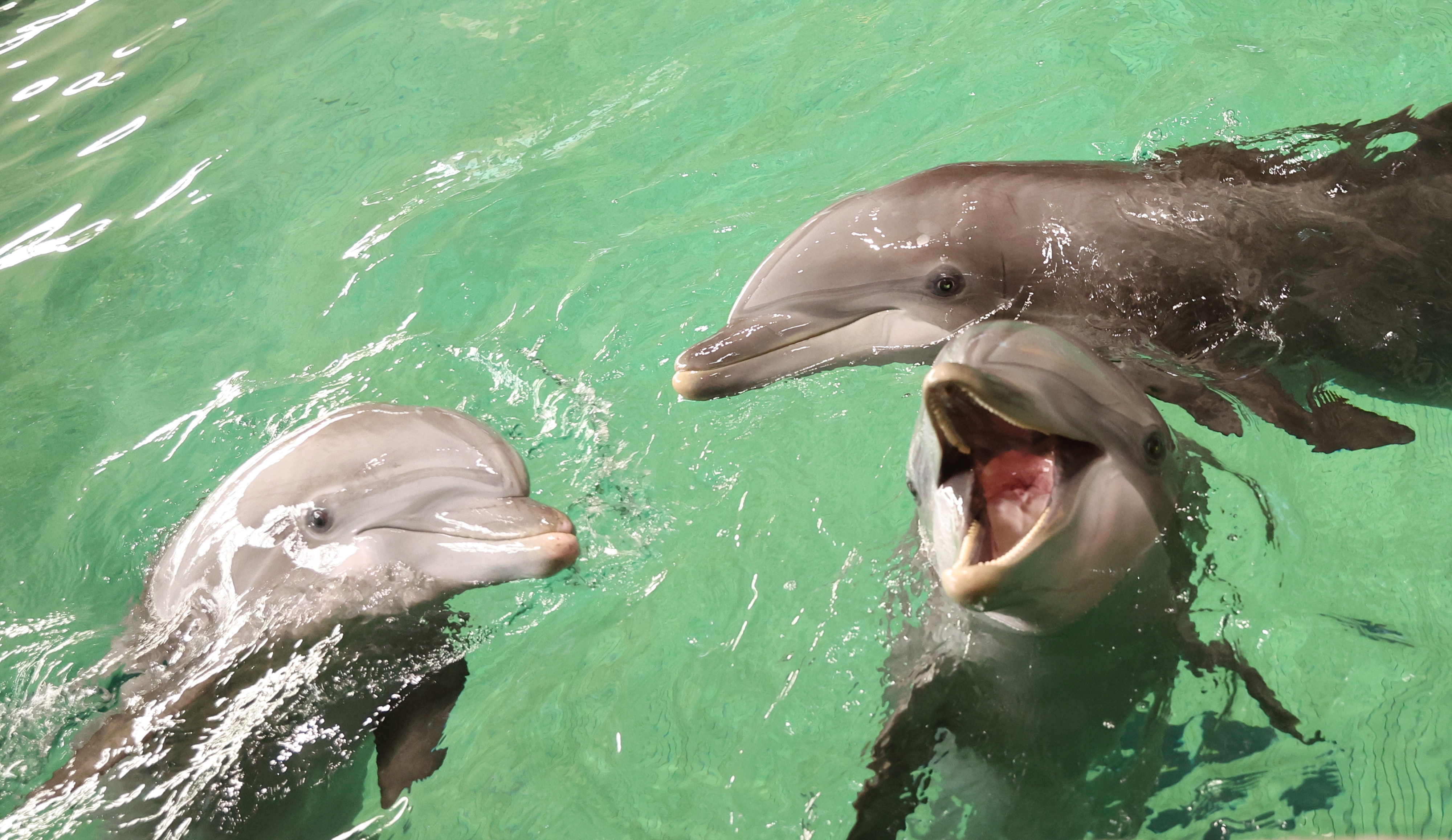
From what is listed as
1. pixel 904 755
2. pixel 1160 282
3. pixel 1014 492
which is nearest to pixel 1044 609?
pixel 1014 492

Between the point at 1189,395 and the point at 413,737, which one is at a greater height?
the point at 1189,395

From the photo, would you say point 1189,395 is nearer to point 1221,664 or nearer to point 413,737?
point 1221,664

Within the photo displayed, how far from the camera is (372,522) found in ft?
12.9

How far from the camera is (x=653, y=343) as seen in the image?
5621 mm

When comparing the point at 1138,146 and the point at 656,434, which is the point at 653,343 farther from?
the point at 1138,146

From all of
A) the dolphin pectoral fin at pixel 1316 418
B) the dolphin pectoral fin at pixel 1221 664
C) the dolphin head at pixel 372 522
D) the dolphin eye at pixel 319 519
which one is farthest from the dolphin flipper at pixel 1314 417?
the dolphin eye at pixel 319 519

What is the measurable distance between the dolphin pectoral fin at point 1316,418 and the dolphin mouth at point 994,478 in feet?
5.33

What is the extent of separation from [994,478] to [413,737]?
2287mm

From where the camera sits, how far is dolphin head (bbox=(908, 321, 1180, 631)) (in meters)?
2.63

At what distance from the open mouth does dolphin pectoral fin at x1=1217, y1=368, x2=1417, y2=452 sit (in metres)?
1.63

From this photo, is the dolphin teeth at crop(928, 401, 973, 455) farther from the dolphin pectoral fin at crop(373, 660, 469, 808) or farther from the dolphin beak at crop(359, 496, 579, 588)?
the dolphin pectoral fin at crop(373, 660, 469, 808)

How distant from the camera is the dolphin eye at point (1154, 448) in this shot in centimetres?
304

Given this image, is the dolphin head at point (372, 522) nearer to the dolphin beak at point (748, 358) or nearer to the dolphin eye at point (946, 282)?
the dolphin beak at point (748, 358)

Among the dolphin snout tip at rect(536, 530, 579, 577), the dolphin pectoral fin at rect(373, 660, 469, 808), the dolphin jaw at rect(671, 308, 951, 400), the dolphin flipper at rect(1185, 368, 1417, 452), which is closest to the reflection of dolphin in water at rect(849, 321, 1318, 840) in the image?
the dolphin flipper at rect(1185, 368, 1417, 452)
